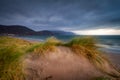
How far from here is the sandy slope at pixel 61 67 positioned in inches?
130

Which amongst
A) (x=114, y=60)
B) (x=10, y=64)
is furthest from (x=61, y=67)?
(x=114, y=60)

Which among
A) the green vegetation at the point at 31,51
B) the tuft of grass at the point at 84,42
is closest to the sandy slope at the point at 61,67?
the green vegetation at the point at 31,51

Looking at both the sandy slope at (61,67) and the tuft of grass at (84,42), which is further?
the tuft of grass at (84,42)

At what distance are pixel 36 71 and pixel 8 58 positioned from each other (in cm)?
63

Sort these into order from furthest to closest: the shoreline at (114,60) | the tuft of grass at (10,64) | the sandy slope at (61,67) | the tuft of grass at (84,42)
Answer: the shoreline at (114,60), the tuft of grass at (84,42), the sandy slope at (61,67), the tuft of grass at (10,64)

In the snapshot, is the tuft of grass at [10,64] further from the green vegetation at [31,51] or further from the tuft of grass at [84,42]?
the tuft of grass at [84,42]

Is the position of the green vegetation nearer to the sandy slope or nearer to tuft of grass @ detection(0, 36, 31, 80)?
tuft of grass @ detection(0, 36, 31, 80)

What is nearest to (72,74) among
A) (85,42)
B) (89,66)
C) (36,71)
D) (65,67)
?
(65,67)

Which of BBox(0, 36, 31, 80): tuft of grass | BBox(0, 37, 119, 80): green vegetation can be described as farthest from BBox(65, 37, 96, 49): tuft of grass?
BBox(0, 36, 31, 80): tuft of grass

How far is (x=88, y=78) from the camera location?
3.39 metres

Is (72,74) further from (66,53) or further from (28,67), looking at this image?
(28,67)

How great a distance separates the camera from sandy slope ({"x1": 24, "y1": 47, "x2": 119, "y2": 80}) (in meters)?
3.30

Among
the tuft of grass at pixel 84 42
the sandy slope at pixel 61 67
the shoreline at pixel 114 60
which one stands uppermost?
the tuft of grass at pixel 84 42

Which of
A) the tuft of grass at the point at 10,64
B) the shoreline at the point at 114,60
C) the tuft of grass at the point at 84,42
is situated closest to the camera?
the tuft of grass at the point at 10,64
